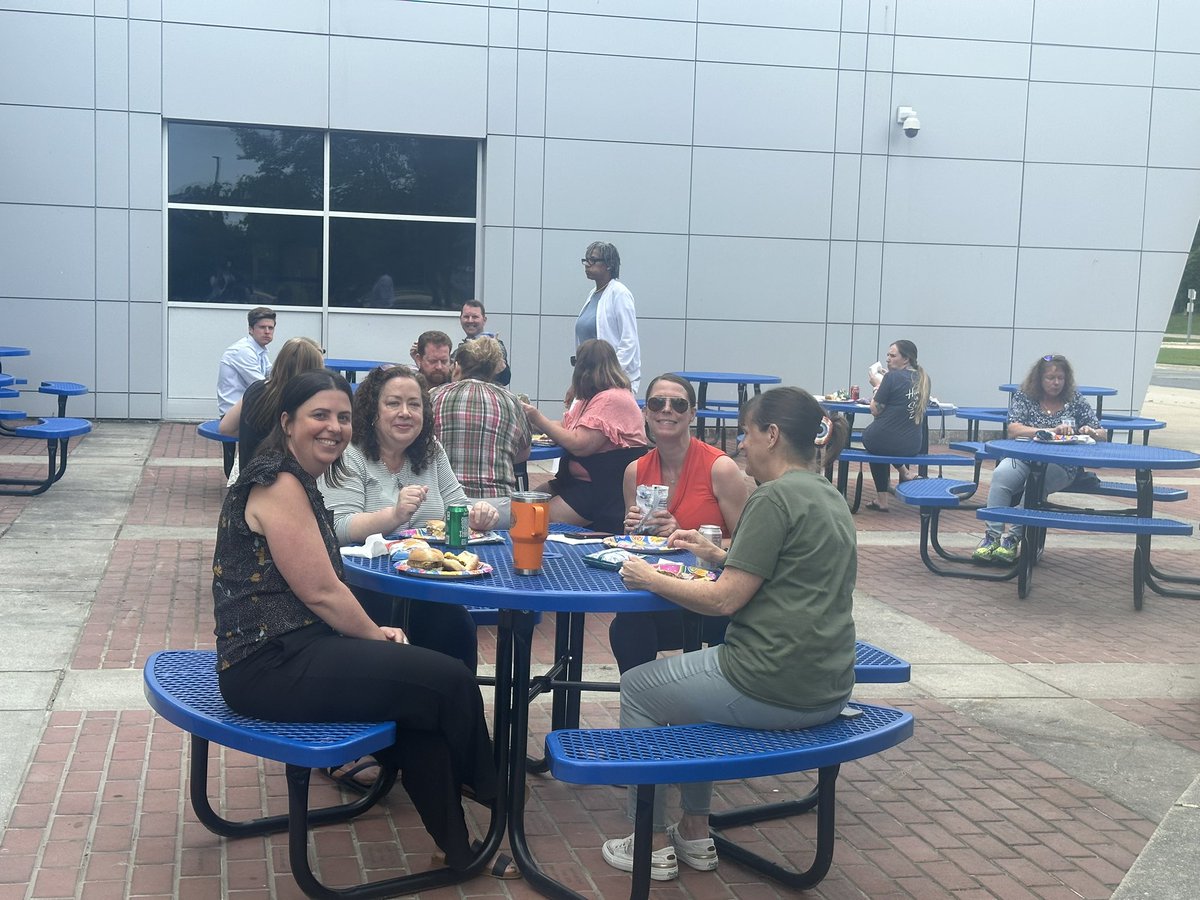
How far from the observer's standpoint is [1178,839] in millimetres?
4137

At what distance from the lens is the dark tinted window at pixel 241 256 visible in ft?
49.3

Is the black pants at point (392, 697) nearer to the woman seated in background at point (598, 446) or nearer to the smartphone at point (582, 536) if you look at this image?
the smartphone at point (582, 536)

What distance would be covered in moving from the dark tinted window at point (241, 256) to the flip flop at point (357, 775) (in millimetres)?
11385

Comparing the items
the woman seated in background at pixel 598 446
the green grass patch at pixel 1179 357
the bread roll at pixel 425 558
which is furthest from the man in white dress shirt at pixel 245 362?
the green grass patch at pixel 1179 357

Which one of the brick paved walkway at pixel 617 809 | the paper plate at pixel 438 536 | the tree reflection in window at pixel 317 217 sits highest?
the tree reflection in window at pixel 317 217

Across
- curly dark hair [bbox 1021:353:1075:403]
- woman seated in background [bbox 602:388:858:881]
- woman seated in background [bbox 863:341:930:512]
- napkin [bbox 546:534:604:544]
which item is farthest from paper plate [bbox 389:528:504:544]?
woman seated in background [bbox 863:341:930:512]

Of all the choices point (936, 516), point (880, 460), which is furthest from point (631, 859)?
point (880, 460)

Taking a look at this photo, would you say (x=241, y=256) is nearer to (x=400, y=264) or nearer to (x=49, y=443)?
(x=400, y=264)

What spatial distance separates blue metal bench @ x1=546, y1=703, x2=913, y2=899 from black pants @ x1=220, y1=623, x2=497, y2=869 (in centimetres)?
31

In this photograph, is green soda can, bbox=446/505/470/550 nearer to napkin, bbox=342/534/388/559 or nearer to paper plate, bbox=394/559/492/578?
napkin, bbox=342/534/388/559

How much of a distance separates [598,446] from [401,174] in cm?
976

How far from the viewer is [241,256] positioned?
15117 millimetres

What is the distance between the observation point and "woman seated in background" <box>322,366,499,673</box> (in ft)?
14.8

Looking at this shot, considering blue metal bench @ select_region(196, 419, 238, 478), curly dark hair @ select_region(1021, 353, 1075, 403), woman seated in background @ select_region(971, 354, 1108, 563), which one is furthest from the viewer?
blue metal bench @ select_region(196, 419, 238, 478)
